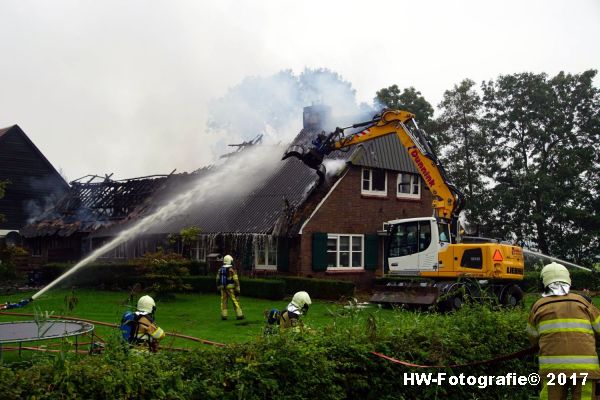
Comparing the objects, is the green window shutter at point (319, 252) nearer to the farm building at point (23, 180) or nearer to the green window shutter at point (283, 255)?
the green window shutter at point (283, 255)

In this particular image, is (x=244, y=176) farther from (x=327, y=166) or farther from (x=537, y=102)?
(x=537, y=102)

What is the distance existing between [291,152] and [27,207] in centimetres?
2478

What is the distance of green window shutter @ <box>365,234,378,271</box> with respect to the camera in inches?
1072

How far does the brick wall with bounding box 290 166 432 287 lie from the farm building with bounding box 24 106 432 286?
42 mm

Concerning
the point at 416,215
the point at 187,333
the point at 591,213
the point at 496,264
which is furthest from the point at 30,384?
the point at 591,213

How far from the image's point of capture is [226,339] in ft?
42.7

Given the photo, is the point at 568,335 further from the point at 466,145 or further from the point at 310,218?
the point at 466,145

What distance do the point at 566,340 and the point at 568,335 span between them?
0.05 meters

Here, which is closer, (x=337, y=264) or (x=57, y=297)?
(x=57, y=297)

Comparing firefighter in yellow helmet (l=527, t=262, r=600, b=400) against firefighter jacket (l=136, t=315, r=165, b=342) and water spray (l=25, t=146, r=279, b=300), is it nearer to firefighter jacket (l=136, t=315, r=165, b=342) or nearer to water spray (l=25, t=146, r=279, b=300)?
firefighter jacket (l=136, t=315, r=165, b=342)

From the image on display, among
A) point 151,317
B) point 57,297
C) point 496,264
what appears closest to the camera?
point 151,317

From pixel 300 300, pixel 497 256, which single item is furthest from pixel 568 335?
pixel 497 256

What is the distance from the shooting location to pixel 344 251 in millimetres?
26578

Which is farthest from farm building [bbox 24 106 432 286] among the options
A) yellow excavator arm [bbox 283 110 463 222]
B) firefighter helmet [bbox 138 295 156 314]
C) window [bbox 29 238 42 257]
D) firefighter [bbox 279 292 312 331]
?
firefighter helmet [bbox 138 295 156 314]
